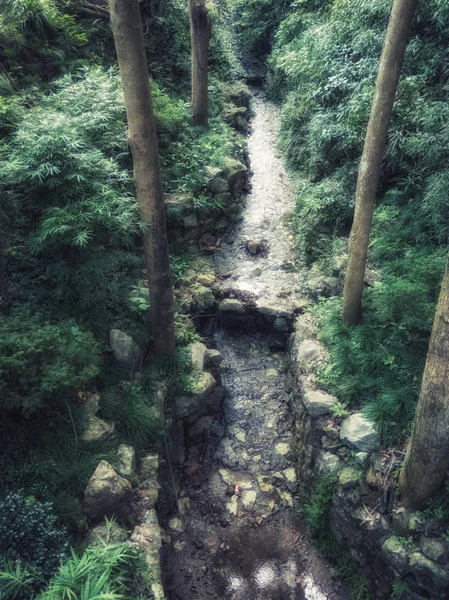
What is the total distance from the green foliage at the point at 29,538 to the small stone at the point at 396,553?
382 centimetres

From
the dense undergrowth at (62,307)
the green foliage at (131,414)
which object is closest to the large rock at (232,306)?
the dense undergrowth at (62,307)

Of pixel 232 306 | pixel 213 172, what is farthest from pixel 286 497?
pixel 213 172

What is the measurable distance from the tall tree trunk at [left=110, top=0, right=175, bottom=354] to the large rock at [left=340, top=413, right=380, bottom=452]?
120 inches

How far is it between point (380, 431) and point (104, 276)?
181 inches

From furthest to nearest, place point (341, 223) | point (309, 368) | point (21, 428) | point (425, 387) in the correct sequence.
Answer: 1. point (341, 223)
2. point (309, 368)
3. point (21, 428)
4. point (425, 387)

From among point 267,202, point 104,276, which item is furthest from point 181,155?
point 104,276

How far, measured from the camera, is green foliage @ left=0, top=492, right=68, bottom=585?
3.85m

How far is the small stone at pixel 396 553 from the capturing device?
489cm

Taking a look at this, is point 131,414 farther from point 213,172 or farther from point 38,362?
point 213,172

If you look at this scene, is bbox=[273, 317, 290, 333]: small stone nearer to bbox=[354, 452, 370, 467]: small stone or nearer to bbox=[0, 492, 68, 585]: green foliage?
bbox=[354, 452, 370, 467]: small stone

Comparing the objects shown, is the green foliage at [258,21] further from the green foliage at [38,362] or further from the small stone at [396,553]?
the small stone at [396,553]

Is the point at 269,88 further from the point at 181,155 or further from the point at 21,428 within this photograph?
the point at 21,428

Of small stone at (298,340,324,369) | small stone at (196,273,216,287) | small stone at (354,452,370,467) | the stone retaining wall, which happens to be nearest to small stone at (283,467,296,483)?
the stone retaining wall

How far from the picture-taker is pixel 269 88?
628 inches
